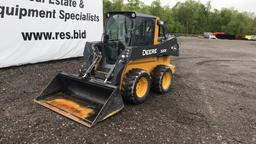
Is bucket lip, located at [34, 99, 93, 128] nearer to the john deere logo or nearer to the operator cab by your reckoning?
the operator cab

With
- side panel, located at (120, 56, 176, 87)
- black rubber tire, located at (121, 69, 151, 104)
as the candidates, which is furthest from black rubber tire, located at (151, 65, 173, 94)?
black rubber tire, located at (121, 69, 151, 104)

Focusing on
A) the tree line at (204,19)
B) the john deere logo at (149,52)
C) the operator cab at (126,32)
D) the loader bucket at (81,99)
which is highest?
the tree line at (204,19)

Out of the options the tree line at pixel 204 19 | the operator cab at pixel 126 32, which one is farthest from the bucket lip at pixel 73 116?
the tree line at pixel 204 19

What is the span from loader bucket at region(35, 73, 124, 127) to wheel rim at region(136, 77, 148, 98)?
0.84 m

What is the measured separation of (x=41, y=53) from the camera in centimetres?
961

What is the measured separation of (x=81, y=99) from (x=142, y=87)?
147cm

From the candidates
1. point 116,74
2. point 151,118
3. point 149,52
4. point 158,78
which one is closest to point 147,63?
point 149,52

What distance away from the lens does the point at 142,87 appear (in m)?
6.06

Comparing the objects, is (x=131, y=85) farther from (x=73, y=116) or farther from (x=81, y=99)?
(x=73, y=116)

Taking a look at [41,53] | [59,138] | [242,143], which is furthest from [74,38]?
[242,143]

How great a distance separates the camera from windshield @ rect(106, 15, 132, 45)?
6.24 m

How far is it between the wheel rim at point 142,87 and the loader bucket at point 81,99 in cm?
84

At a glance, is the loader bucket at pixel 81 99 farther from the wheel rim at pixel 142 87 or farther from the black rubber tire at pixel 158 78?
the black rubber tire at pixel 158 78

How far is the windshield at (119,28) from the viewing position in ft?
20.5
